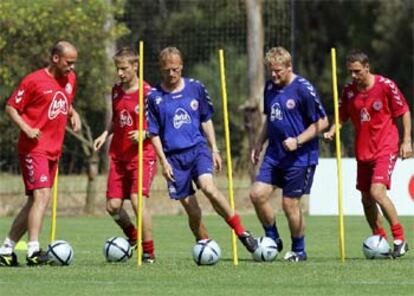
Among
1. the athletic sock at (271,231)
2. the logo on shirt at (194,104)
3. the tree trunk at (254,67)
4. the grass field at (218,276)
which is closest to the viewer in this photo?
the grass field at (218,276)

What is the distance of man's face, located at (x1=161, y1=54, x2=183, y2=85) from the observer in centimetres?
1409

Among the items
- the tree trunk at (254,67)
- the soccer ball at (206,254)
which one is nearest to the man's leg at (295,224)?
the soccer ball at (206,254)

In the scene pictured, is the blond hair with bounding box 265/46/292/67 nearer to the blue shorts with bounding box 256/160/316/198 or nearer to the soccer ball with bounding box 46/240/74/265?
the blue shorts with bounding box 256/160/316/198

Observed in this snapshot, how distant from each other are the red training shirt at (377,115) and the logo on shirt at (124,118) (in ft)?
8.14

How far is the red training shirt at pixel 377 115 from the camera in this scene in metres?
15.2

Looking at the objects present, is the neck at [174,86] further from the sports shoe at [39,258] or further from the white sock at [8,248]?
the white sock at [8,248]

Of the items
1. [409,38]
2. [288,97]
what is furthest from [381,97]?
[409,38]

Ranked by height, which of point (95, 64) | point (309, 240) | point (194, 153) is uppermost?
point (95, 64)

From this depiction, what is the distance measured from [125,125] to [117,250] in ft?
4.88

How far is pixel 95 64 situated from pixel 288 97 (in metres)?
13.4

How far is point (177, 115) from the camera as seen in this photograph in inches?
563

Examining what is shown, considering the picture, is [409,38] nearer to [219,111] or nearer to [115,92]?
[219,111]

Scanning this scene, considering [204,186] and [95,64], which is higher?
[95,64]

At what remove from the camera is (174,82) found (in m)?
14.3
